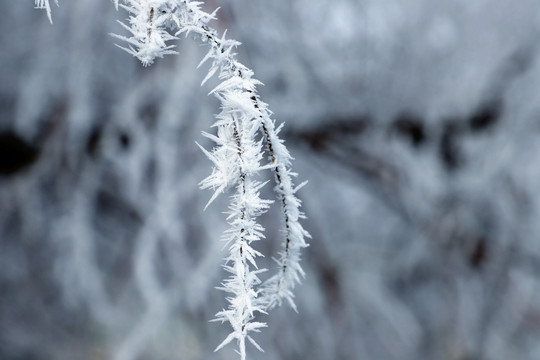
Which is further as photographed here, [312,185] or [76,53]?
[312,185]

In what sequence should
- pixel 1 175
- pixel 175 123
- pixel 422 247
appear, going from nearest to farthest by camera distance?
pixel 175 123 < pixel 1 175 < pixel 422 247

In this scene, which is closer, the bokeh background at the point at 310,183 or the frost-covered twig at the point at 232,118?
the frost-covered twig at the point at 232,118

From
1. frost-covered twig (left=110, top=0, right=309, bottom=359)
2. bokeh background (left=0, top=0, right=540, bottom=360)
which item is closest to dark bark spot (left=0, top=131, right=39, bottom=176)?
bokeh background (left=0, top=0, right=540, bottom=360)

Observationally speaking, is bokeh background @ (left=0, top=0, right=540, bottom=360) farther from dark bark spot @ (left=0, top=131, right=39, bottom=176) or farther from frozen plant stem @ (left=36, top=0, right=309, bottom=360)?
frozen plant stem @ (left=36, top=0, right=309, bottom=360)

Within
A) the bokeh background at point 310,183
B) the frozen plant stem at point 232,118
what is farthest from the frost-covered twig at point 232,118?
the bokeh background at point 310,183

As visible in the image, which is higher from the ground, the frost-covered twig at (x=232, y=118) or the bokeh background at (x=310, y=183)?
the bokeh background at (x=310, y=183)

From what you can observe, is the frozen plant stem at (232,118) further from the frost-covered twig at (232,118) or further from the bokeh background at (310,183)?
the bokeh background at (310,183)

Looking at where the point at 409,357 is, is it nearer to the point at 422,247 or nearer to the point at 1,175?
the point at 422,247

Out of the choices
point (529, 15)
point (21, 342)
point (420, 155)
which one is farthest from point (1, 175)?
point (529, 15)
